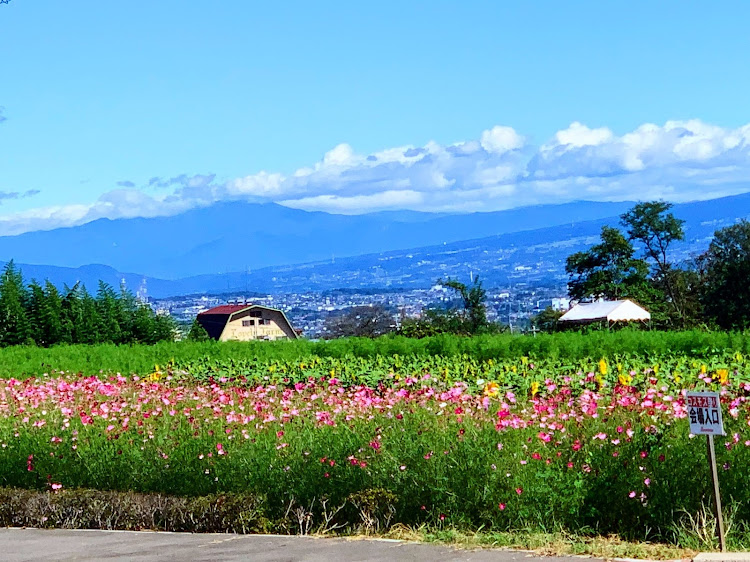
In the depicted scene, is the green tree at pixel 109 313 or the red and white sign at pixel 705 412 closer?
the red and white sign at pixel 705 412

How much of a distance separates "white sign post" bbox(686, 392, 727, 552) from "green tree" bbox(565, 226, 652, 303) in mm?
61472

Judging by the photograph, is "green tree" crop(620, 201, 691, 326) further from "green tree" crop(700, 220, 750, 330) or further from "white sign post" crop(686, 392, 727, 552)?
"white sign post" crop(686, 392, 727, 552)

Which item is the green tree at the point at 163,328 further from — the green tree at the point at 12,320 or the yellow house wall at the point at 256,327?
the yellow house wall at the point at 256,327

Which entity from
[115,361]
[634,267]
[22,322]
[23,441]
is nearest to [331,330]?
[634,267]

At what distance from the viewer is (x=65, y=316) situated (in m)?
33.7

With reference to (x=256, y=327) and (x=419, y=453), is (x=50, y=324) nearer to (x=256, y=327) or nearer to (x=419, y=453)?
(x=419, y=453)

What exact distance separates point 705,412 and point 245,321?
8960cm

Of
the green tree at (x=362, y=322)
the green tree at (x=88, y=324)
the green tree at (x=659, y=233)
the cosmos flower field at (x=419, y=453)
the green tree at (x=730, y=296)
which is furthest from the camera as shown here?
the green tree at (x=362, y=322)

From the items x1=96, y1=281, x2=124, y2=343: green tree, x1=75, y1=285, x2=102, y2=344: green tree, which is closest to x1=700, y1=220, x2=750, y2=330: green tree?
x1=96, y1=281, x2=124, y2=343: green tree

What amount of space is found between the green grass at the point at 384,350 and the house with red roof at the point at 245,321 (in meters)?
67.2

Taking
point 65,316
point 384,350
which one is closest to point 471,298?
point 65,316

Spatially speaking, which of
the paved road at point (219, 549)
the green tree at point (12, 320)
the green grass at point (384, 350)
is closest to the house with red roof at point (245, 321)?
the green tree at point (12, 320)

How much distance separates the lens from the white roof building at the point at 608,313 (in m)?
51.0

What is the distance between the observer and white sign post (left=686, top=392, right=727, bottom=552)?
6.98 m
